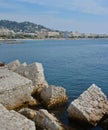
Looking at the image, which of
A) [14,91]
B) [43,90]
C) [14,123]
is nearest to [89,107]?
[14,91]

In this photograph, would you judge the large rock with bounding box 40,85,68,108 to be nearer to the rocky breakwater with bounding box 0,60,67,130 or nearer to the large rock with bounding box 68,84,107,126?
the rocky breakwater with bounding box 0,60,67,130

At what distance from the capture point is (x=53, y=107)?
74.2 ft

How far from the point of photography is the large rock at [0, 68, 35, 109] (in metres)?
20.7

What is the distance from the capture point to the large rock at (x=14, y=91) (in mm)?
20672

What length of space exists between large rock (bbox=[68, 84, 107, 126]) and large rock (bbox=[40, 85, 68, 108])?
288cm

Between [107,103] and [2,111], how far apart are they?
7.77 meters

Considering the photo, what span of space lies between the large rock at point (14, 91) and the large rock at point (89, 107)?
13.0ft

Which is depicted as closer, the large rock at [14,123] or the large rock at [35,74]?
the large rock at [14,123]

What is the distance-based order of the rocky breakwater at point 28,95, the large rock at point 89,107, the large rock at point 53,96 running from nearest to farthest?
the rocky breakwater at point 28,95
the large rock at point 89,107
the large rock at point 53,96

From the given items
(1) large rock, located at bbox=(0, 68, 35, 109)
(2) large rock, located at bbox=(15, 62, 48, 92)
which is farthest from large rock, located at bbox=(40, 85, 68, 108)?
(2) large rock, located at bbox=(15, 62, 48, 92)

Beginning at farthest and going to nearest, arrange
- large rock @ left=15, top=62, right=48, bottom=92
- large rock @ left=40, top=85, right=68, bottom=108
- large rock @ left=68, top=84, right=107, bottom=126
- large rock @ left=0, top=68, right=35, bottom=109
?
large rock @ left=15, top=62, right=48, bottom=92
large rock @ left=40, top=85, right=68, bottom=108
large rock @ left=0, top=68, right=35, bottom=109
large rock @ left=68, top=84, right=107, bottom=126

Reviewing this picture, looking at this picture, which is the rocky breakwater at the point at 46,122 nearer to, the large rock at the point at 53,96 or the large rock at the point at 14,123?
the large rock at the point at 14,123

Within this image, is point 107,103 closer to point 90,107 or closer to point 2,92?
point 90,107

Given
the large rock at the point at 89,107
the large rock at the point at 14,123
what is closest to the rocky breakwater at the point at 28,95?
the large rock at the point at 14,123
